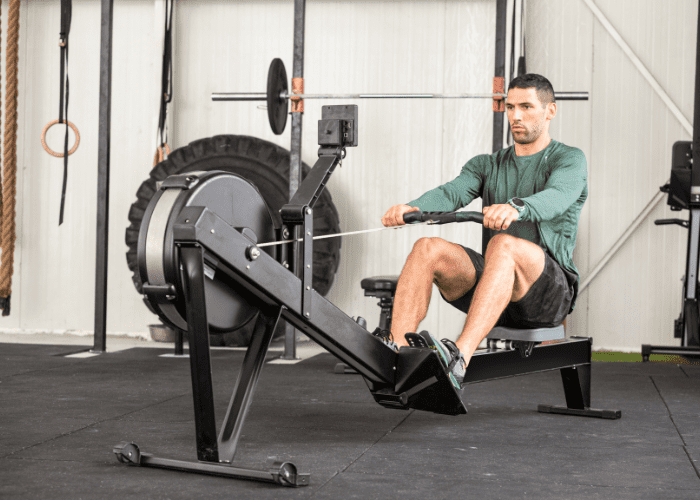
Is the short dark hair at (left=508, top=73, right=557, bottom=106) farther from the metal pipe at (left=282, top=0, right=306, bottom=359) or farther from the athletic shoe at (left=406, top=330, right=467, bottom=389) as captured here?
the metal pipe at (left=282, top=0, right=306, bottom=359)

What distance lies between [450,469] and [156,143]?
415 centimetres

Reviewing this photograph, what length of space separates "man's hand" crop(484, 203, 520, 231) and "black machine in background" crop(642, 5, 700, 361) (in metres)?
2.64

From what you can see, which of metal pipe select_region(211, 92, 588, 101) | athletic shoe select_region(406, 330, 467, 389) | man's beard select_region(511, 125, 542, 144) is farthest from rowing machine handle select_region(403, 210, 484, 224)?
metal pipe select_region(211, 92, 588, 101)

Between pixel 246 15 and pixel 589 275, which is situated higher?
pixel 246 15

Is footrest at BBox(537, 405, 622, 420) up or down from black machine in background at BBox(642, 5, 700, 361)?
down

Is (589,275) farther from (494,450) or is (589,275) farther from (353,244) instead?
(494,450)

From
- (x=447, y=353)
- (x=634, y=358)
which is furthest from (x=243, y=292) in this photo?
(x=634, y=358)

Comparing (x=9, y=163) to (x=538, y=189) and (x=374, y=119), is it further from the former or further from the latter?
(x=538, y=189)

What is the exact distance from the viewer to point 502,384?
410 centimetres

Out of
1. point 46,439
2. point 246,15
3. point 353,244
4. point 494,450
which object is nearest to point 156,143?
point 246,15

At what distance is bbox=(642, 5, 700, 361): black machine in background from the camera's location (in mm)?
4809

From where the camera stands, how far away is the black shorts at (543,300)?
2.85 m

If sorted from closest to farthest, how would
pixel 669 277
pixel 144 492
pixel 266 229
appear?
1. pixel 144 492
2. pixel 266 229
3. pixel 669 277

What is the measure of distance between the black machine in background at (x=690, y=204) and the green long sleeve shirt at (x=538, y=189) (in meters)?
2.05
